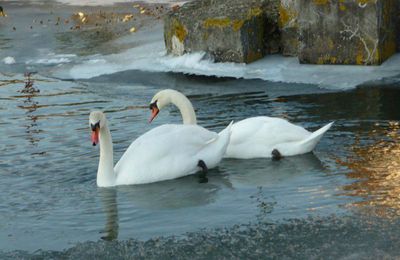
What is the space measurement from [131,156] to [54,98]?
153 inches

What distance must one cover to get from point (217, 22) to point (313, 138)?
449 centimetres

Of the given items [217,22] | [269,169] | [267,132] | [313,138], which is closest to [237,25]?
[217,22]

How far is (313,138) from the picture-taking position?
8195mm

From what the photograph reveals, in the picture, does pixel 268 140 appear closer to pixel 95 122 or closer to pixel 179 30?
pixel 95 122

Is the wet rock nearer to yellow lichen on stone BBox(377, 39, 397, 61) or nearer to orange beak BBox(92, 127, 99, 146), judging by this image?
yellow lichen on stone BBox(377, 39, 397, 61)

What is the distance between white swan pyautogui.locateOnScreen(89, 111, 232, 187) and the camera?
7.77 meters

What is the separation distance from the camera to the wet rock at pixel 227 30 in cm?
1231

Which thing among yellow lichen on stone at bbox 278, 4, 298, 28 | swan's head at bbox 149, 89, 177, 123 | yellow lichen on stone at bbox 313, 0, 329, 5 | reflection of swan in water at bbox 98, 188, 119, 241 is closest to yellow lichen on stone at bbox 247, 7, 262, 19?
yellow lichen on stone at bbox 278, 4, 298, 28

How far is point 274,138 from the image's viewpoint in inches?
328

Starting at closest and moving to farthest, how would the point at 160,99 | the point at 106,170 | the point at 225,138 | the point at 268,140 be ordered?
the point at 106,170 → the point at 225,138 → the point at 268,140 → the point at 160,99

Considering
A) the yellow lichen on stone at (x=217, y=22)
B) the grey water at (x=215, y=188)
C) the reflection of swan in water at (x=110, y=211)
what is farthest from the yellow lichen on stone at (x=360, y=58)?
the reflection of swan in water at (x=110, y=211)

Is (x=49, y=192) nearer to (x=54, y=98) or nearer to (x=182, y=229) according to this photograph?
(x=182, y=229)

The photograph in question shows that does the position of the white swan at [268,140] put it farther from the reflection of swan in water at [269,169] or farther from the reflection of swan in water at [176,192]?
the reflection of swan in water at [176,192]

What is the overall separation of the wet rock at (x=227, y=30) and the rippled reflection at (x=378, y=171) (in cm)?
379
